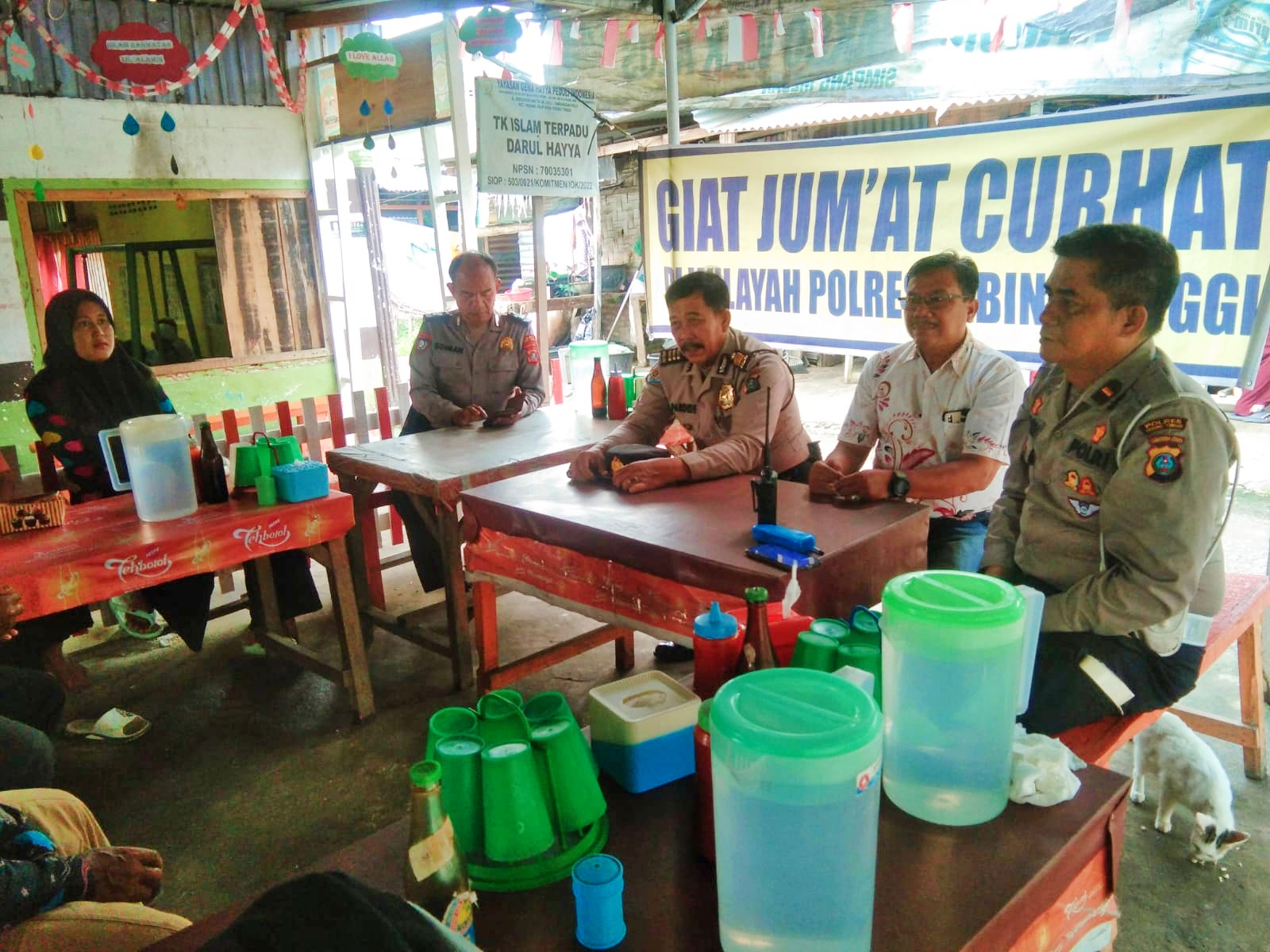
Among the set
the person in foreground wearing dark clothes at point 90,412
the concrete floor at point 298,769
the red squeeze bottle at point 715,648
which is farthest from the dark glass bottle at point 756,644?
the person in foreground wearing dark clothes at point 90,412

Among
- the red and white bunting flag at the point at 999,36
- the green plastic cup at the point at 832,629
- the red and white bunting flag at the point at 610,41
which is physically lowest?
the green plastic cup at the point at 832,629

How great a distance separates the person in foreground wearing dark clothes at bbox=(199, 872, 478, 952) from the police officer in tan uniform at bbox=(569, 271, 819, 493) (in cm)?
194

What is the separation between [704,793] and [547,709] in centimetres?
26

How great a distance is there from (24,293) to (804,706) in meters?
7.06

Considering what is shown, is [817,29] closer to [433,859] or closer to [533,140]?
[533,140]

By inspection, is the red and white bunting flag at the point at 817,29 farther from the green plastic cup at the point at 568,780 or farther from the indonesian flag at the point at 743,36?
the green plastic cup at the point at 568,780

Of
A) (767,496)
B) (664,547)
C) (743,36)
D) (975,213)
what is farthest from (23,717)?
(743,36)

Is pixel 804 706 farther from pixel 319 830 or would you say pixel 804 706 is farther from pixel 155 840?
pixel 155 840

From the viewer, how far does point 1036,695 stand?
2.05 m

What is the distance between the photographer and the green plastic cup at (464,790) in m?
1.13

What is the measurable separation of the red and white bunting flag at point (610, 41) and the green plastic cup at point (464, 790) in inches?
168

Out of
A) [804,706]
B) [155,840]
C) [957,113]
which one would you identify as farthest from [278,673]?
[957,113]

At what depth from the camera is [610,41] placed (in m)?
4.51

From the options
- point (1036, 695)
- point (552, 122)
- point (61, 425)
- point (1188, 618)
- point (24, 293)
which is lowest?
point (1036, 695)
